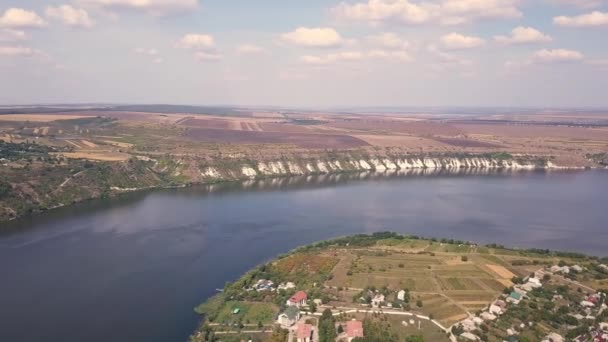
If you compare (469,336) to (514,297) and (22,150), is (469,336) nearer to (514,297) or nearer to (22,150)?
(514,297)

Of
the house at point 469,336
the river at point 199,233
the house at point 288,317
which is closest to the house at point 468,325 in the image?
the house at point 469,336

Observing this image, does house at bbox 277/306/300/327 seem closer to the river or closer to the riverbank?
the river

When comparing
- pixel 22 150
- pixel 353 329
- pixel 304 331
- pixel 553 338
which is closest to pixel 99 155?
pixel 22 150

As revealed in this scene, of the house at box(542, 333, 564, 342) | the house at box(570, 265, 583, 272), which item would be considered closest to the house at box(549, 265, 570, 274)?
the house at box(570, 265, 583, 272)

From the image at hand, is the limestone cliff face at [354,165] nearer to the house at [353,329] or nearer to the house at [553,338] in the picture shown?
the house at [353,329]

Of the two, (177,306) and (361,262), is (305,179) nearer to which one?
(361,262)
